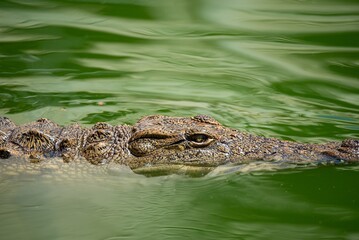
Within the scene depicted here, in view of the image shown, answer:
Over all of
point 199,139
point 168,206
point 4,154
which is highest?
point 199,139

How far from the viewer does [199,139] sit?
5609 millimetres

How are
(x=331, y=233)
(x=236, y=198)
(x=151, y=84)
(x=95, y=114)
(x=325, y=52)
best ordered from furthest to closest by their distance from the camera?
(x=325, y=52), (x=151, y=84), (x=95, y=114), (x=236, y=198), (x=331, y=233)

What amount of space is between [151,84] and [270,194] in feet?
11.1

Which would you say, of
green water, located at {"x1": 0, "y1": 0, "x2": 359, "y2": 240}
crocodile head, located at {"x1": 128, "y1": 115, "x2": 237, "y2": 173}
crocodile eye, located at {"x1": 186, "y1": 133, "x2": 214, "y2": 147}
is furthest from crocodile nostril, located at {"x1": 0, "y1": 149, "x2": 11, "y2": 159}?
crocodile eye, located at {"x1": 186, "y1": 133, "x2": 214, "y2": 147}

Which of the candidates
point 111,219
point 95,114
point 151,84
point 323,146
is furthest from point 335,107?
point 111,219

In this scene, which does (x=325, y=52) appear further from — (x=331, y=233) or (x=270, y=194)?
(x=331, y=233)

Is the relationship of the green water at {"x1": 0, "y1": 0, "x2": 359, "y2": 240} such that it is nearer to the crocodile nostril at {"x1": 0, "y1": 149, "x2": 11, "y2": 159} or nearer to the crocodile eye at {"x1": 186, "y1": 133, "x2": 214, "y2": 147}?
the crocodile nostril at {"x1": 0, "y1": 149, "x2": 11, "y2": 159}

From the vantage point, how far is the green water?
482 centimetres

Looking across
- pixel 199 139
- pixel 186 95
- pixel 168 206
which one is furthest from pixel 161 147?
pixel 186 95

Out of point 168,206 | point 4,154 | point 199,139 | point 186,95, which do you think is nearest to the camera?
point 168,206

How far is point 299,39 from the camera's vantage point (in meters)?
9.19

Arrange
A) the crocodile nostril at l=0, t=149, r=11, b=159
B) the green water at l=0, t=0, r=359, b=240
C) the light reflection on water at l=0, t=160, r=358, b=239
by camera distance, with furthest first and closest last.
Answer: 1. the crocodile nostril at l=0, t=149, r=11, b=159
2. the green water at l=0, t=0, r=359, b=240
3. the light reflection on water at l=0, t=160, r=358, b=239

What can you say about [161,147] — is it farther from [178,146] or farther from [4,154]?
[4,154]

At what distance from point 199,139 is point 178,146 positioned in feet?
0.72
